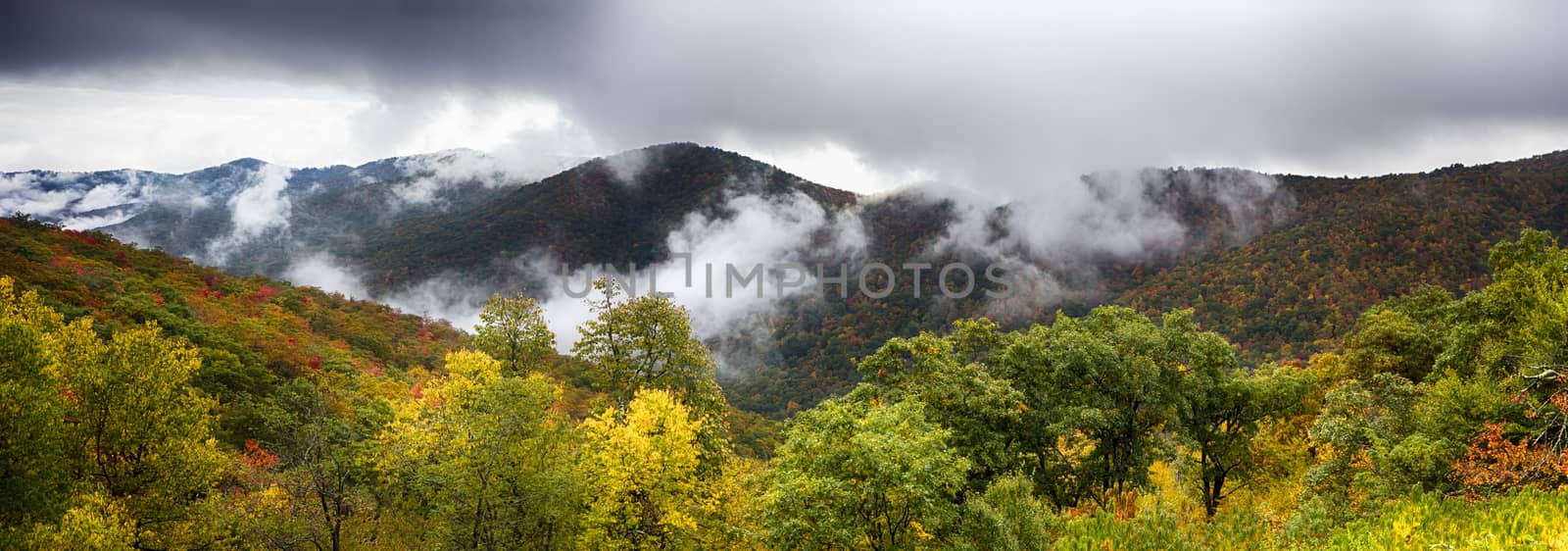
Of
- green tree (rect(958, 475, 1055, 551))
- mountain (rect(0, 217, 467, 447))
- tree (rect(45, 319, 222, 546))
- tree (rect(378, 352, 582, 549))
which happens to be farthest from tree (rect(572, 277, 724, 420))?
mountain (rect(0, 217, 467, 447))

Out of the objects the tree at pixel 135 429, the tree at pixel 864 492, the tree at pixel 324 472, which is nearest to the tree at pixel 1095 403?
the tree at pixel 864 492

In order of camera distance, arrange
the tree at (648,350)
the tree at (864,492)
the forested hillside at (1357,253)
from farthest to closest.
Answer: the forested hillside at (1357,253) < the tree at (648,350) < the tree at (864,492)

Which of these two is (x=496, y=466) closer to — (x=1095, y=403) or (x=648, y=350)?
(x=648, y=350)

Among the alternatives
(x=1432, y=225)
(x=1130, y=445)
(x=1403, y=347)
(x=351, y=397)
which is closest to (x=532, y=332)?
(x=351, y=397)

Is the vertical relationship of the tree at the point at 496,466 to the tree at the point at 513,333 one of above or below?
below

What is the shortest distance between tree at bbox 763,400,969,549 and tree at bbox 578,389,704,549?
752 centimetres

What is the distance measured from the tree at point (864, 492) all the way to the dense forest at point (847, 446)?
0.08 m

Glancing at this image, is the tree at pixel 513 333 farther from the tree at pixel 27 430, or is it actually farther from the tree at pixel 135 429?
the tree at pixel 27 430

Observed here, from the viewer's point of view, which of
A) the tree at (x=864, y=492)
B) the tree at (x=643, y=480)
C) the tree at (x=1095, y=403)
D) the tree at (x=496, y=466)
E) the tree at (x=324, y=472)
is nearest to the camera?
the tree at (x=864, y=492)

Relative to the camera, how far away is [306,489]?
2234 centimetres

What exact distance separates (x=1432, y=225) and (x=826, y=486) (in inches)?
7221

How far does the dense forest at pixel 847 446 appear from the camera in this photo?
45.9ft

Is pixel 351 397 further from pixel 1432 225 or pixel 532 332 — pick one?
pixel 1432 225

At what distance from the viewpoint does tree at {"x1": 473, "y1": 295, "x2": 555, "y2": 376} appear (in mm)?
34625
